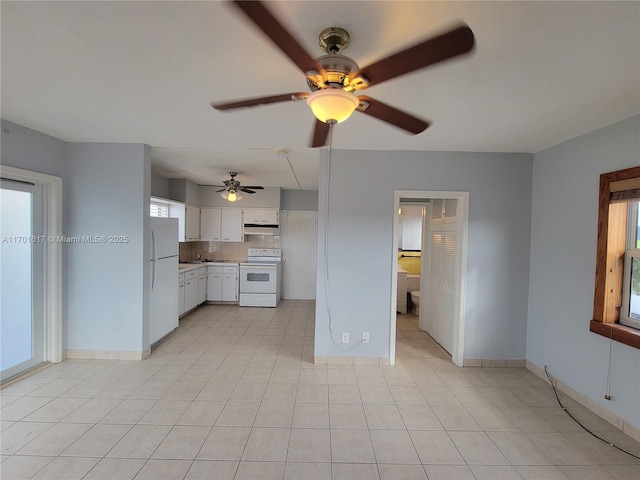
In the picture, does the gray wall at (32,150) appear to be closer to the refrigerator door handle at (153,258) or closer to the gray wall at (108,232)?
the gray wall at (108,232)

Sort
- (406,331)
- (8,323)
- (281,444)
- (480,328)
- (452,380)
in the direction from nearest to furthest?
(281,444), (8,323), (452,380), (480,328), (406,331)

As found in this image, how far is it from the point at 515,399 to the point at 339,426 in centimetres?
171

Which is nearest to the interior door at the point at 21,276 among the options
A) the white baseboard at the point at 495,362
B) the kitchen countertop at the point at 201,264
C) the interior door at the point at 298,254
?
the kitchen countertop at the point at 201,264

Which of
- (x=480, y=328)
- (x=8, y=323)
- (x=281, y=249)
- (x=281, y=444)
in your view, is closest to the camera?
(x=281, y=444)

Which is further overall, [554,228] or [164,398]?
[554,228]

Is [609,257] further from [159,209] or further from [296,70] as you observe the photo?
[159,209]

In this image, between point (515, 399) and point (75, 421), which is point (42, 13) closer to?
point (75, 421)

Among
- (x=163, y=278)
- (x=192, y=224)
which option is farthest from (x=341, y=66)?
(x=192, y=224)

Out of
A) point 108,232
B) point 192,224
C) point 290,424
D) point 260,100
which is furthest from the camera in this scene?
point 192,224

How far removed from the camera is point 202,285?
5.62m

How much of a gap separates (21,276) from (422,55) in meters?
3.93

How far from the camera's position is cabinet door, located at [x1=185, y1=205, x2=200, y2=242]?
540 cm

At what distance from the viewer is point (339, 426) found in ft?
7.29

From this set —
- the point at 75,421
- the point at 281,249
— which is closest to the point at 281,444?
the point at 75,421
